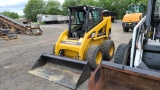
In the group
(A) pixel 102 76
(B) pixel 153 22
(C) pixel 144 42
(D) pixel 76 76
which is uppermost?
(B) pixel 153 22

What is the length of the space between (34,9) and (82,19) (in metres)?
43.8

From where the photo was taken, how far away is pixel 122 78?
3.14 meters

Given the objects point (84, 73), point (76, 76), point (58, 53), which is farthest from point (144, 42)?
point (58, 53)

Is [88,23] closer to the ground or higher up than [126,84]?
higher up

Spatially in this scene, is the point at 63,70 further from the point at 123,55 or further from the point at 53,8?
the point at 53,8

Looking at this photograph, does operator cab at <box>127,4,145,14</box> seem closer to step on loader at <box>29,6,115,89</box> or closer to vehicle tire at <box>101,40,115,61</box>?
step on loader at <box>29,6,115,89</box>

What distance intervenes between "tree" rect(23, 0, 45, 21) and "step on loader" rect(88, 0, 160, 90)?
4452 centimetres

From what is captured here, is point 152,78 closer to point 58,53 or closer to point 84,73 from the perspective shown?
point 84,73

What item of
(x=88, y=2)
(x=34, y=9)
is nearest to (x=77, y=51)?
(x=88, y=2)

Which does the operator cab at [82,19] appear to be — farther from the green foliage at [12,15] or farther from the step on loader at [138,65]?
the green foliage at [12,15]

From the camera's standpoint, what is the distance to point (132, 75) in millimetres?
2938

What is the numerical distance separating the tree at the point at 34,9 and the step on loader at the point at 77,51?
1655 inches

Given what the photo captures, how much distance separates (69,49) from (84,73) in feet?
3.97

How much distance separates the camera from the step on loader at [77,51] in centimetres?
457
